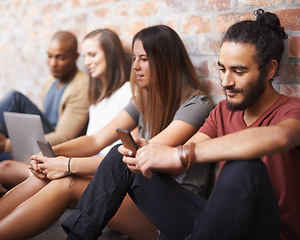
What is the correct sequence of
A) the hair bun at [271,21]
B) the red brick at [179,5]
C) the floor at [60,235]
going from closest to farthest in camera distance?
1. the hair bun at [271,21]
2. the floor at [60,235]
3. the red brick at [179,5]

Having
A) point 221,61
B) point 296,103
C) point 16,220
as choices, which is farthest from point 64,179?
point 296,103

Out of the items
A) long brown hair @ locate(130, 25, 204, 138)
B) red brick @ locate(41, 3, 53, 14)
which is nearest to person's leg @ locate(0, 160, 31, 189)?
long brown hair @ locate(130, 25, 204, 138)

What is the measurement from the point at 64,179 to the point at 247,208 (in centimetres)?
84

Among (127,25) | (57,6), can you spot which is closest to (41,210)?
(127,25)

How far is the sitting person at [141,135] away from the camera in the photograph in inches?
63.0

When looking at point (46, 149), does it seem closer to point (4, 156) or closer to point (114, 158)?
point (114, 158)

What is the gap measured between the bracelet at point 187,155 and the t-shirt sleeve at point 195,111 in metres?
0.52

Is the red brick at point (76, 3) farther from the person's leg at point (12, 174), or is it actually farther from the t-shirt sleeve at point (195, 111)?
the t-shirt sleeve at point (195, 111)

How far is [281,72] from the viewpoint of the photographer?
1.70 meters

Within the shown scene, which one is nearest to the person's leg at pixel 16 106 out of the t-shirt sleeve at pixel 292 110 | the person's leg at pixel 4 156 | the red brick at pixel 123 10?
the person's leg at pixel 4 156

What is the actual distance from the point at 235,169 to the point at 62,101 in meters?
1.88

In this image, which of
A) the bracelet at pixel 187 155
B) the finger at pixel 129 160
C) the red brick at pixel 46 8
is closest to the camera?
the bracelet at pixel 187 155

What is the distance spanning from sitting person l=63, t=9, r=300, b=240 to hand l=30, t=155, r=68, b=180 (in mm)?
299

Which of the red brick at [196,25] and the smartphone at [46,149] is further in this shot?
the red brick at [196,25]
